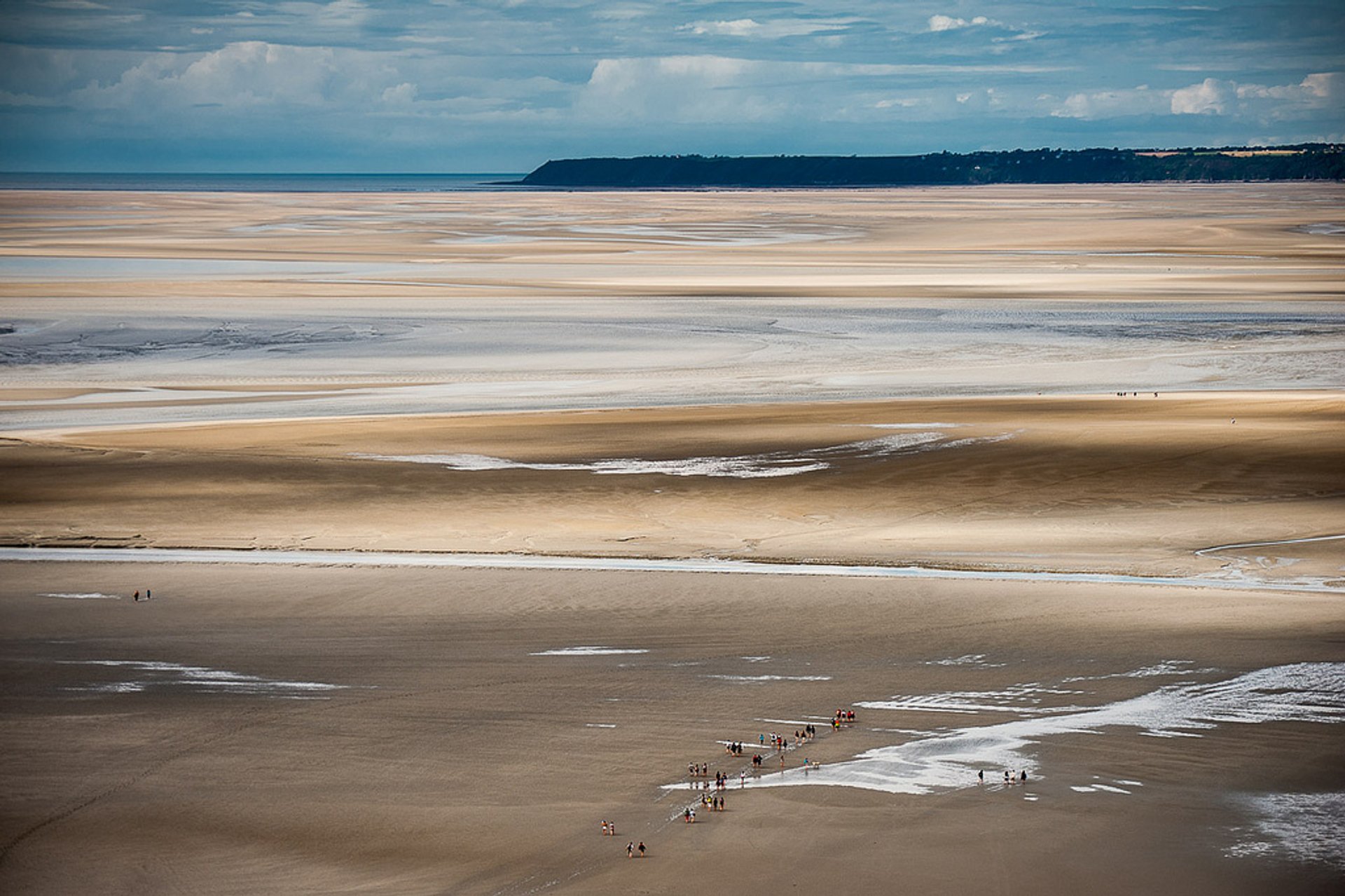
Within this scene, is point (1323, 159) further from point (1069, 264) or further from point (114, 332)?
point (114, 332)

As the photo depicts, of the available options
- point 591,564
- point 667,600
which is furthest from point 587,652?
point 591,564

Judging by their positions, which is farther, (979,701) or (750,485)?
(750,485)

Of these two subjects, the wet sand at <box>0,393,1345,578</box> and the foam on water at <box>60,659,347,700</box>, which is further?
→ the wet sand at <box>0,393,1345,578</box>

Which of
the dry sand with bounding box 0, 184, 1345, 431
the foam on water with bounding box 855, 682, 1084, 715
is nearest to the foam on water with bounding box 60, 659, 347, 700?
the foam on water with bounding box 855, 682, 1084, 715

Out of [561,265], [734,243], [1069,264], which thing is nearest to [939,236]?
[734,243]

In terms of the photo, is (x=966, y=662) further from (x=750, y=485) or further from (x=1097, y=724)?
(x=750, y=485)

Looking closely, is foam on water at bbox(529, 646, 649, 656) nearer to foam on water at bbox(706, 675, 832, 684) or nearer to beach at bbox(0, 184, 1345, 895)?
beach at bbox(0, 184, 1345, 895)
